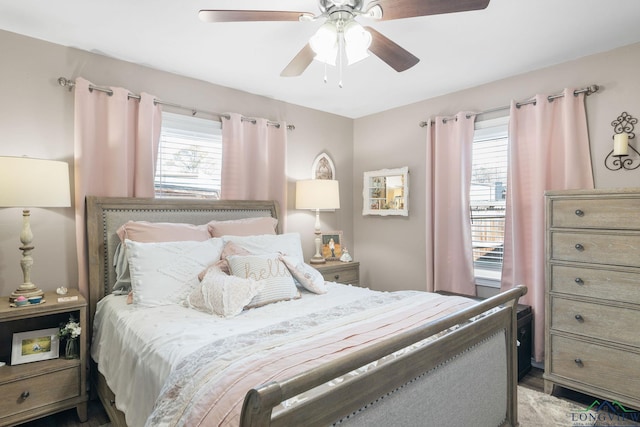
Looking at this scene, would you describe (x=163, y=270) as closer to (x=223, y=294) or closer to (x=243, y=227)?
(x=223, y=294)

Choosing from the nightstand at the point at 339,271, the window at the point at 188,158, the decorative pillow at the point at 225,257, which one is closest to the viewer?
the decorative pillow at the point at 225,257

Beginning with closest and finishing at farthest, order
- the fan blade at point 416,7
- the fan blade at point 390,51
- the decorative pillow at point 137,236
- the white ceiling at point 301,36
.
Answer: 1. the fan blade at point 416,7
2. the fan blade at point 390,51
3. the white ceiling at point 301,36
4. the decorative pillow at point 137,236

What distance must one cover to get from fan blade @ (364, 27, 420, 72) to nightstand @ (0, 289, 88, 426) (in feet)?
7.44

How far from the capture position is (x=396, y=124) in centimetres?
398

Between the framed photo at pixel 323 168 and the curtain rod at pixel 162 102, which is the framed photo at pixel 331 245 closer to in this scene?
the framed photo at pixel 323 168

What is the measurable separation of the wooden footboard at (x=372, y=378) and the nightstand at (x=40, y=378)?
1866mm

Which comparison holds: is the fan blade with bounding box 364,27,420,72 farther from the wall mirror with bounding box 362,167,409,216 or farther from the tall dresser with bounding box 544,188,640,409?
the wall mirror with bounding box 362,167,409,216

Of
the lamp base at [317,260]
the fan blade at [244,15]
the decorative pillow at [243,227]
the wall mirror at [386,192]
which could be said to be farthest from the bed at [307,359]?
the wall mirror at [386,192]

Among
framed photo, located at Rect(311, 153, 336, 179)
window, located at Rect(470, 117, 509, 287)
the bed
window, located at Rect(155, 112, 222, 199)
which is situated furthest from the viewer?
framed photo, located at Rect(311, 153, 336, 179)

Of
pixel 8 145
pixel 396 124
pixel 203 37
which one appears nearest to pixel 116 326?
pixel 8 145

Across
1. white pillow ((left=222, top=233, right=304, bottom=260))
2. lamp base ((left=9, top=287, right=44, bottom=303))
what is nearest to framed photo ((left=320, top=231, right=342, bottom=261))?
white pillow ((left=222, top=233, right=304, bottom=260))

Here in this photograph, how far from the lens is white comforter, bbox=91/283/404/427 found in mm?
1480

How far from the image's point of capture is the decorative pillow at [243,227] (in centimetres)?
279

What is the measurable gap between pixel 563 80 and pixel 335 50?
81.4 inches
